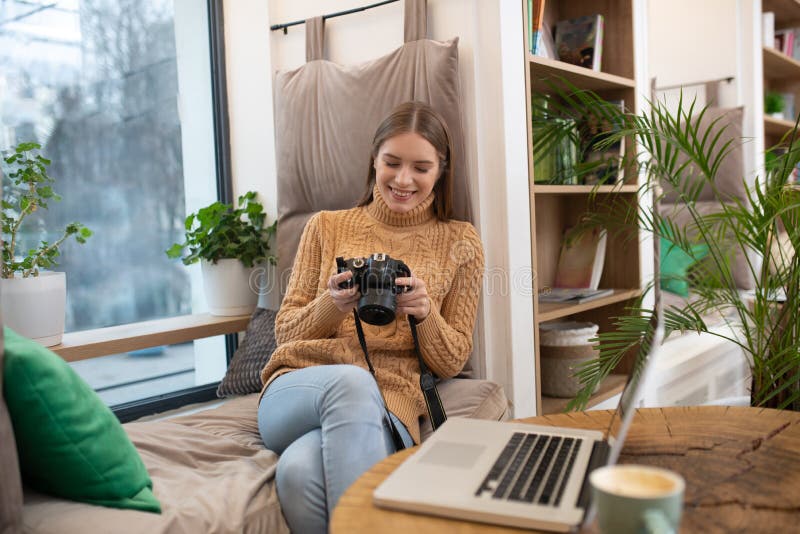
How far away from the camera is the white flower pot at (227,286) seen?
2.20m

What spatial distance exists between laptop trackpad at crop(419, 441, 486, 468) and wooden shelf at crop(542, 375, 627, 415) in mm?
1279

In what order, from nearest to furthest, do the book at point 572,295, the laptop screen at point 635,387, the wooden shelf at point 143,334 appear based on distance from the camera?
the laptop screen at point 635,387 < the wooden shelf at point 143,334 < the book at point 572,295

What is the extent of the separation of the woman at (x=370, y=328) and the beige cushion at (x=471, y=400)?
59mm

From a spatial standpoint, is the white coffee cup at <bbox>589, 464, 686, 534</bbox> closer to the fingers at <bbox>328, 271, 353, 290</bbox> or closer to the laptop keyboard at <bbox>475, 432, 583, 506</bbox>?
the laptop keyboard at <bbox>475, 432, 583, 506</bbox>

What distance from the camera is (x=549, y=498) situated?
2.47ft

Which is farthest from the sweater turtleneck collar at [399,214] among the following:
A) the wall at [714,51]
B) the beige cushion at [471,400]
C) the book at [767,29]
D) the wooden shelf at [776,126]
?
the book at [767,29]

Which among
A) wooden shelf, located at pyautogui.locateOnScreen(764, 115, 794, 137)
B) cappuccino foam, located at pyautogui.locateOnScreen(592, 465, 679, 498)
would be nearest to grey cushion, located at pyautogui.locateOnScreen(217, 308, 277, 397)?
cappuccino foam, located at pyautogui.locateOnScreen(592, 465, 679, 498)

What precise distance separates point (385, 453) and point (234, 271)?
108cm

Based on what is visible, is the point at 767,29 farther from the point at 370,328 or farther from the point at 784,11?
the point at 370,328

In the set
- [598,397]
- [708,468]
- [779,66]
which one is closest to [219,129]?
[598,397]

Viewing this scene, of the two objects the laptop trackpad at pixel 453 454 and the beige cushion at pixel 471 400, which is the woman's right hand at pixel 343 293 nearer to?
the beige cushion at pixel 471 400

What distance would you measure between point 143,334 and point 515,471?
1.38 m

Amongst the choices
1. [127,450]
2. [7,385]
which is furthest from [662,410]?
[7,385]

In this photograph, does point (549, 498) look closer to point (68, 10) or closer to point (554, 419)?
point (554, 419)
